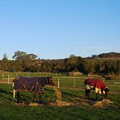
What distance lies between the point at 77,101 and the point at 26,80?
157 inches

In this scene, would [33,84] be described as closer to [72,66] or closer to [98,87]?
[98,87]

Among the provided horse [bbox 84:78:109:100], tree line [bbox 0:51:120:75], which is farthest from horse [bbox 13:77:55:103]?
tree line [bbox 0:51:120:75]

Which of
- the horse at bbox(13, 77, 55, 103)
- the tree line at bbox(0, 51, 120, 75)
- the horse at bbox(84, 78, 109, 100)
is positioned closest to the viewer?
the horse at bbox(13, 77, 55, 103)

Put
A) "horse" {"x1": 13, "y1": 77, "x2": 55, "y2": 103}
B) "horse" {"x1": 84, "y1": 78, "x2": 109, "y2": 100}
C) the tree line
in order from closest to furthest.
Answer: "horse" {"x1": 13, "y1": 77, "x2": 55, "y2": 103} < "horse" {"x1": 84, "y1": 78, "x2": 109, "y2": 100} < the tree line

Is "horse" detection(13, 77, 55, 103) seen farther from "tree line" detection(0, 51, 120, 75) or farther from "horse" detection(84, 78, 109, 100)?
"tree line" detection(0, 51, 120, 75)

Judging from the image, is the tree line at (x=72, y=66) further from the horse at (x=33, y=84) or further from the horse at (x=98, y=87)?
the horse at (x=33, y=84)

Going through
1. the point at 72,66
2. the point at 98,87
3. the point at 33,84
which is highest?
the point at 72,66

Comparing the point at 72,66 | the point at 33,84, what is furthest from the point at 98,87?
the point at 72,66

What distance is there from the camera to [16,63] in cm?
10475

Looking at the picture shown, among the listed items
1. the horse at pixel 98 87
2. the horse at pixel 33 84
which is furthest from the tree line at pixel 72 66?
the horse at pixel 33 84

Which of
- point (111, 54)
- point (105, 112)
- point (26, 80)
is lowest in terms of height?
point (105, 112)

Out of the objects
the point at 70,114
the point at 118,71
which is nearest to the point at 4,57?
the point at 118,71

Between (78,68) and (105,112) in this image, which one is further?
(78,68)

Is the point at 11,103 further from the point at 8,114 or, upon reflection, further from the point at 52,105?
the point at 8,114
